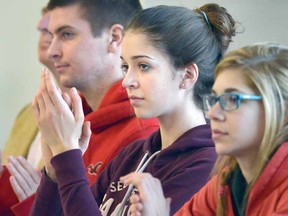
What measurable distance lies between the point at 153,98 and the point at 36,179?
555 millimetres

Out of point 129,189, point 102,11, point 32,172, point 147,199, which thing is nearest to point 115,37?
point 102,11

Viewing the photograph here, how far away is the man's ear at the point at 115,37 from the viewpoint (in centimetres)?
190

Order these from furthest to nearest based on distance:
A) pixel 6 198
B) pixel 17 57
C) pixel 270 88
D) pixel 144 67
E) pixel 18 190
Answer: pixel 17 57, pixel 6 198, pixel 18 190, pixel 144 67, pixel 270 88

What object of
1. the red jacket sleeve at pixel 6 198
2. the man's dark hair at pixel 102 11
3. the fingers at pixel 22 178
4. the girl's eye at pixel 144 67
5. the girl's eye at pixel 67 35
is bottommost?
the red jacket sleeve at pixel 6 198

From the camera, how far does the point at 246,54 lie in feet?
3.48

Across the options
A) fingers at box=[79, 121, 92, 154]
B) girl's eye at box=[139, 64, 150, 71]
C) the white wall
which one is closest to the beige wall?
the white wall

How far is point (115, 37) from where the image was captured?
6.31 ft

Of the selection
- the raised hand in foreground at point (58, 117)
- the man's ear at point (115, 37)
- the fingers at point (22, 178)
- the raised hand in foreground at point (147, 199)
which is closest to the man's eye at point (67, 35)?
the man's ear at point (115, 37)

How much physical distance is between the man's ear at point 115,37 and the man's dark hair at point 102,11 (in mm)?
15

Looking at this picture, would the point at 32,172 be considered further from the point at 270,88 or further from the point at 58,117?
the point at 270,88

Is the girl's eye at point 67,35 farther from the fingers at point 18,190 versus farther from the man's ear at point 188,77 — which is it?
the man's ear at point 188,77

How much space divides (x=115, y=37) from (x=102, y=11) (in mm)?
95

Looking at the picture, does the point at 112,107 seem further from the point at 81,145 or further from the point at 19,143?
the point at 19,143

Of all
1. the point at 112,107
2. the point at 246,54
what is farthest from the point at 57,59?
the point at 246,54
